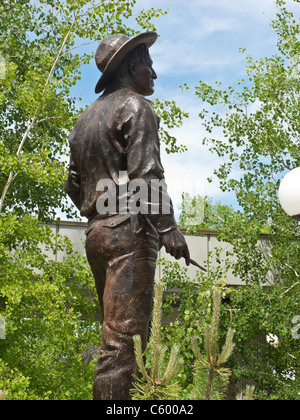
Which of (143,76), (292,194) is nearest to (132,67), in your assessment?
(143,76)

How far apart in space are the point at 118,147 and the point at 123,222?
441 mm

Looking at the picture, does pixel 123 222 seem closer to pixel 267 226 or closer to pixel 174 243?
pixel 174 243

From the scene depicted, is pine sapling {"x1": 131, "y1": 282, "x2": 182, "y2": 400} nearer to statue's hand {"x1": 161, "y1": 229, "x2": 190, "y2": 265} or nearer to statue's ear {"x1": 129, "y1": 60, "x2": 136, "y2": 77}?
statue's hand {"x1": 161, "y1": 229, "x2": 190, "y2": 265}

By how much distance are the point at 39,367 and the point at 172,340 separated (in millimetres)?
2617

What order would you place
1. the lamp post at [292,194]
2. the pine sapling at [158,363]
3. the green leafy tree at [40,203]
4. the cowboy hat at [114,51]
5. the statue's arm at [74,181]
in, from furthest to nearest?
the green leafy tree at [40,203] < the lamp post at [292,194] < the statue's arm at [74,181] < the cowboy hat at [114,51] < the pine sapling at [158,363]

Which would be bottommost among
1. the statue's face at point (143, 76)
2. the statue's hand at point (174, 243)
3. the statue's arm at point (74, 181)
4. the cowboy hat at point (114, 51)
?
the statue's hand at point (174, 243)

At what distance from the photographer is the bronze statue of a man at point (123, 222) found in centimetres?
378

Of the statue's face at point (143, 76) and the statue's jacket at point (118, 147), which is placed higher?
the statue's face at point (143, 76)

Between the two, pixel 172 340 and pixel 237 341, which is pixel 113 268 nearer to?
pixel 172 340

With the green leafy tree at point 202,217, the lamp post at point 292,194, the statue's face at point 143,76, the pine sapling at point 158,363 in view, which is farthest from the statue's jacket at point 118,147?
the green leafy tree at point 202,217

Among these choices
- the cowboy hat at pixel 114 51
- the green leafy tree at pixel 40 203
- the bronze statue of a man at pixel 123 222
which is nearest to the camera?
the bronze statue of a man at pixel 123 222

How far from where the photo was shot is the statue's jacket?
12.6 ft

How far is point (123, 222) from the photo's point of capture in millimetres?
3877

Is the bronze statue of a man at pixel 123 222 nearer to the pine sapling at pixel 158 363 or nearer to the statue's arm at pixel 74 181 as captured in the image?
the statue's arm at pixel 74 181
